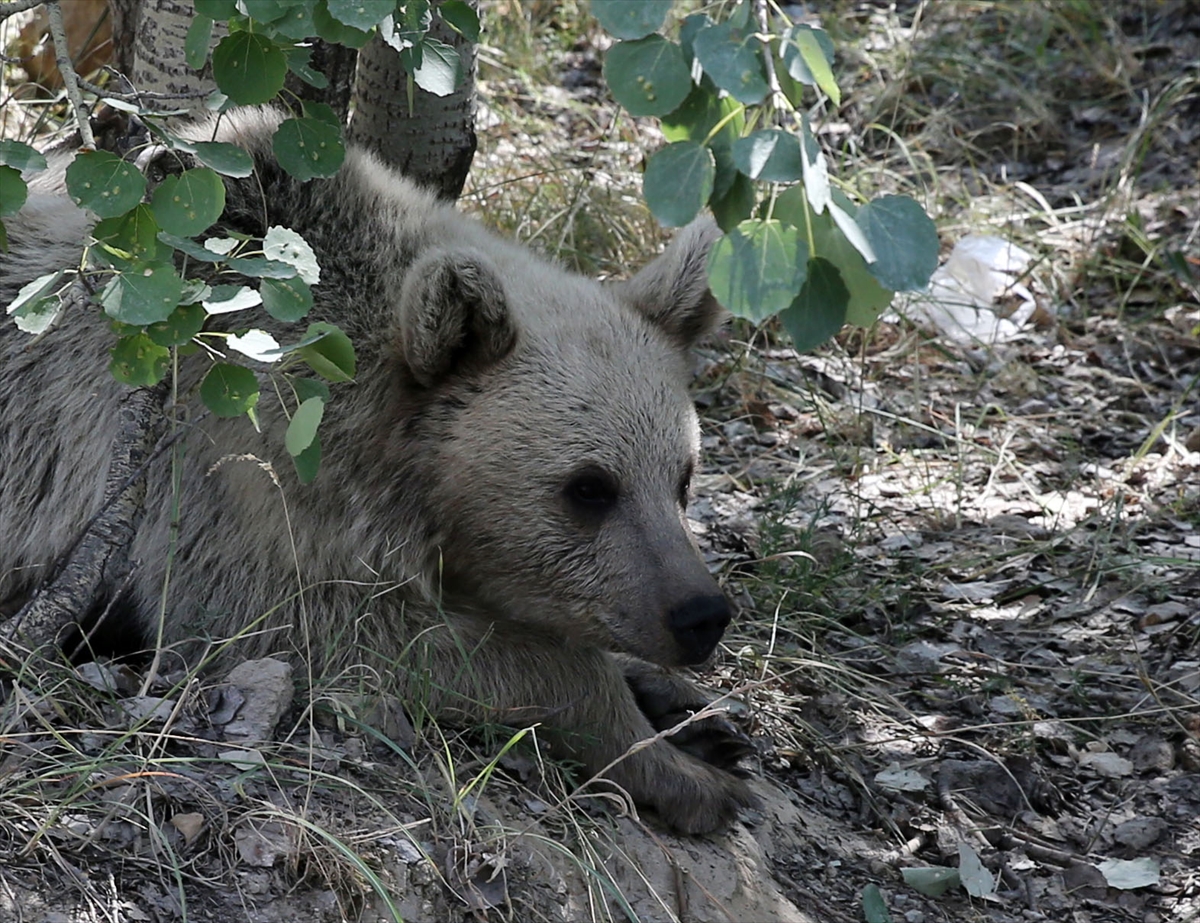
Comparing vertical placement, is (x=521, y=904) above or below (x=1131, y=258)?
below

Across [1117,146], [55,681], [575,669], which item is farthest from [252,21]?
[1117,146]

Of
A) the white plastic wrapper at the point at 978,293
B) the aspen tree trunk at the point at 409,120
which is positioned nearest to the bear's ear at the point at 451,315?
the aspen tree trunk at the point at 409,120

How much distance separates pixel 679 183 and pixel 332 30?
106cm

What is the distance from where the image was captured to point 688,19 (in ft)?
8.06

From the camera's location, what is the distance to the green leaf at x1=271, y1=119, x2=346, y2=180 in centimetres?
365

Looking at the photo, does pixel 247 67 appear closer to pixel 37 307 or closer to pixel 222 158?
pixel 222 158

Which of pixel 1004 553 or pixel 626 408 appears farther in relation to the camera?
pixel 1004 553

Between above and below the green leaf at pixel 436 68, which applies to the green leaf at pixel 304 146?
below

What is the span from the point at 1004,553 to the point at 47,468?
3879 mm

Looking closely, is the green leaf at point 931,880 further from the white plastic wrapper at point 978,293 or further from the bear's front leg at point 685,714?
the white plastic wrapper at point 978,293

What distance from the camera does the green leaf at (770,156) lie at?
236 cm

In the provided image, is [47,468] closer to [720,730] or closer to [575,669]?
[575,669]

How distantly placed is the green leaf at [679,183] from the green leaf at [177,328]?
128 cm

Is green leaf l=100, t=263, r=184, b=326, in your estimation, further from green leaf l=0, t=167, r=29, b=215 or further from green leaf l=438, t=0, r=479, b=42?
green leaf l=438, t=0, r=479, b=42
